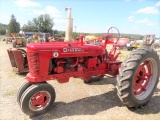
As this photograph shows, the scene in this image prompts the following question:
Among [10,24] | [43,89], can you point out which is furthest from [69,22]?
[10,24]

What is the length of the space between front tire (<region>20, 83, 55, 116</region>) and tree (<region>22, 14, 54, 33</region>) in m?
70.8

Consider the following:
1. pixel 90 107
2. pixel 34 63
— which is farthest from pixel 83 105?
pixel 34 63

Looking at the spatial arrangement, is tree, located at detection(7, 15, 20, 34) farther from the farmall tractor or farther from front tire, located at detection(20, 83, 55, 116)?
front tire, located at detection(20, 83, 55, 116)

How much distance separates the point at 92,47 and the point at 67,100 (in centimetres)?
142

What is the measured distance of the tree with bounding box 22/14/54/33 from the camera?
73750 millimetres

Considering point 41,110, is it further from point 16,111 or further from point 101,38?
point 101,38

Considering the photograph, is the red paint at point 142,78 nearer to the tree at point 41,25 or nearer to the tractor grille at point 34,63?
the tractor grille at point 34,63

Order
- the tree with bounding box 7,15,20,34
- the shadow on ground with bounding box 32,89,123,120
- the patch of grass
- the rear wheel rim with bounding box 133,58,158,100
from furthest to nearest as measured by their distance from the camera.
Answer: the tree with bounding box 7,15,20,34 < the patch of grass < the rear wheel rim with bounding box 133,58,158,100 < the shadow on ground with bounding box 32,89,123,120

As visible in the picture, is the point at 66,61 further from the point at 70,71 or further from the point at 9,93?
the point at 9,93

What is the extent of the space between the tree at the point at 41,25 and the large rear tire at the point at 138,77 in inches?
2778

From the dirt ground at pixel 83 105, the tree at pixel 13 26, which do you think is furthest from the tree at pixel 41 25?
the dirt ground at pixel 83 105

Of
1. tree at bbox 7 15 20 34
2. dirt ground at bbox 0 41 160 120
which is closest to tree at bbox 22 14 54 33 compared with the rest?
tree at bbox 7 15 20 34

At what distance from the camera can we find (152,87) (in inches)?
166

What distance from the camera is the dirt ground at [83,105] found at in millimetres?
3572
